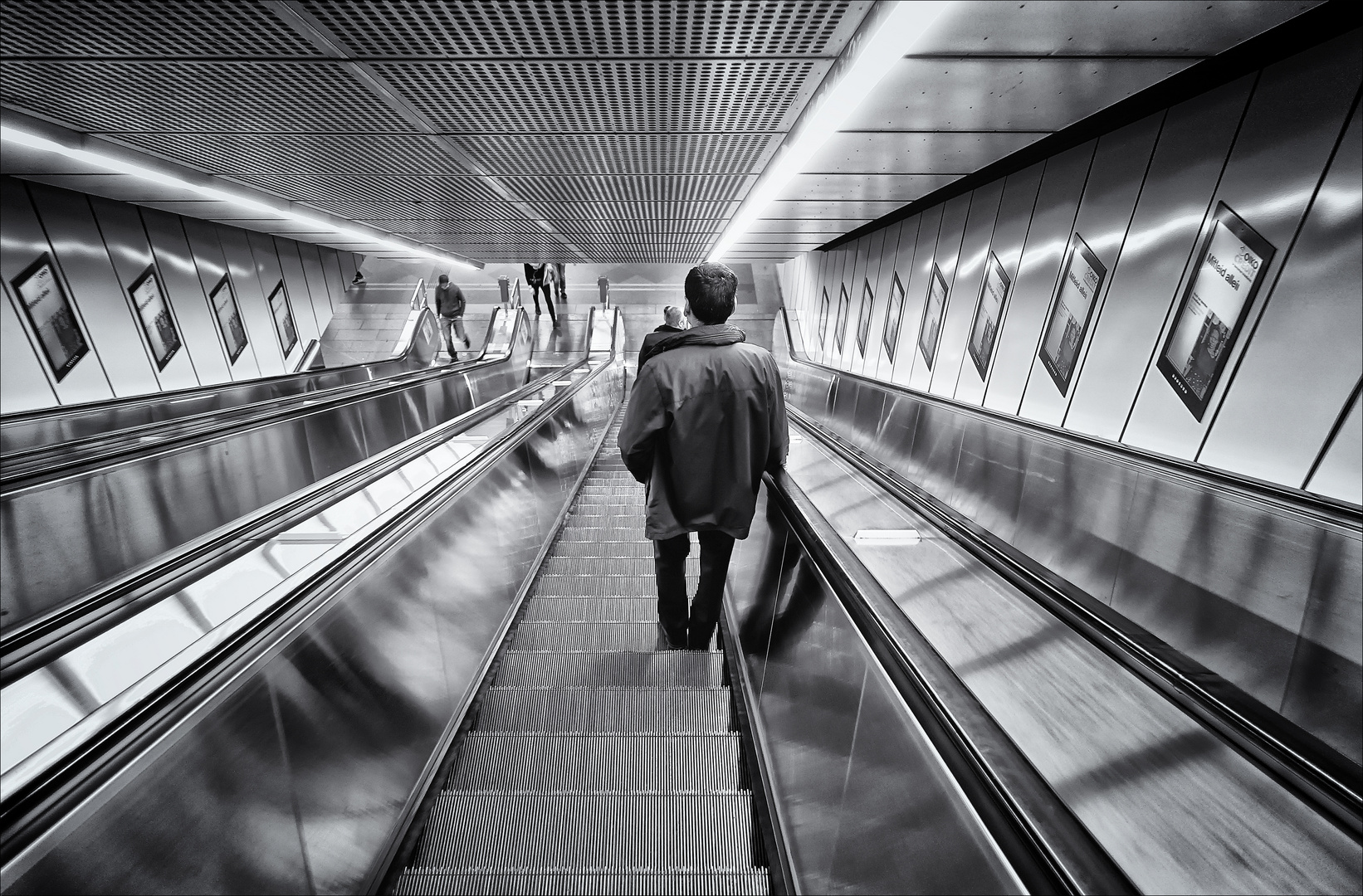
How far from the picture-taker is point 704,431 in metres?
2.57

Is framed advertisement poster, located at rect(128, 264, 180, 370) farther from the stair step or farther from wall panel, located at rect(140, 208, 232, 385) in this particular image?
the stair step

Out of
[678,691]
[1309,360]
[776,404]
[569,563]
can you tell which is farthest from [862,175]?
[678,691]

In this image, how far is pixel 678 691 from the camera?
114 inches

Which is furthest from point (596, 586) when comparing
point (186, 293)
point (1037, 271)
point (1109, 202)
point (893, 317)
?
point (186, 293)

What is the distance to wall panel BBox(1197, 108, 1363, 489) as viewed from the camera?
12.1ft

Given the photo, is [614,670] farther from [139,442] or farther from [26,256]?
[26,256]

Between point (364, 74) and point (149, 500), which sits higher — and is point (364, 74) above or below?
above

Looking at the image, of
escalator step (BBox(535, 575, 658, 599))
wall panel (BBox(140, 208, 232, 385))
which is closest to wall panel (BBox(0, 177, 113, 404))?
wall panel (BBox(140, 208, 232, 385))

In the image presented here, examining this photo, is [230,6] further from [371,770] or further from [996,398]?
[996,398]

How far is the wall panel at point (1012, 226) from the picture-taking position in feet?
23.1

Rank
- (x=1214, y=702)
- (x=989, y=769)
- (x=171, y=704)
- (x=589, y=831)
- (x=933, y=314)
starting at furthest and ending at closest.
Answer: (x=933, y=314)
(x=589, y=831)
(x=1214, y=702)
(x=171, y=704)
(x=989, y=769)

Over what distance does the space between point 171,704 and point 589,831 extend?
144cm

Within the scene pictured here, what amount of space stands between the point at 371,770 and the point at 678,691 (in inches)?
56.8

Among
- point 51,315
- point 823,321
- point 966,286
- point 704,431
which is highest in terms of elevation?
point 966,286
